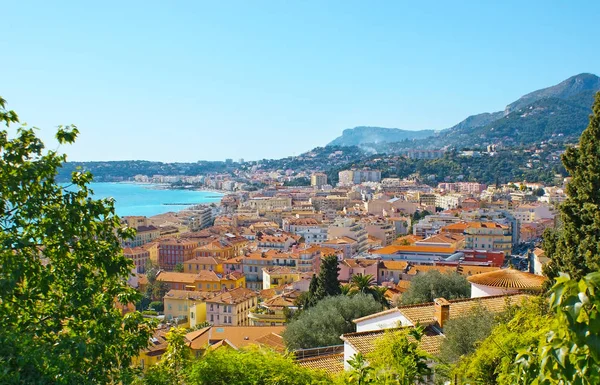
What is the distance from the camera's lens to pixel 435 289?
19344mm

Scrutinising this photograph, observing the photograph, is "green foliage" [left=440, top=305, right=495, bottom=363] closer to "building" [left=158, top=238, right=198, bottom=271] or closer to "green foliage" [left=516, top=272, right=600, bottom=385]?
"green foliage" [left=516, top=272, right=600, bottom=385]

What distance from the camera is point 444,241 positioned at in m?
47.2

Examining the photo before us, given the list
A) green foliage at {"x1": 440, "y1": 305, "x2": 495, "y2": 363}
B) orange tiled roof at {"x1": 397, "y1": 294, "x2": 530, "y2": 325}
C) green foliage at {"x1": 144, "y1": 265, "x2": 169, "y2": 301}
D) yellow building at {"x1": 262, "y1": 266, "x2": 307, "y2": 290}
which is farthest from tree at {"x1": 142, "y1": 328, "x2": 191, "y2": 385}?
green foliage at {"x1": 144, "y1": 265, "x2": 169, "y2": 301}

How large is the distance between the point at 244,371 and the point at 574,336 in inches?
176

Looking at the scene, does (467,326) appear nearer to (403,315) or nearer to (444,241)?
(403,315)

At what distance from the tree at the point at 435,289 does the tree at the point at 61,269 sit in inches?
587

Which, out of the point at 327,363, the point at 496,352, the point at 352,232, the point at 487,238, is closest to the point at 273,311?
the point at 327,363

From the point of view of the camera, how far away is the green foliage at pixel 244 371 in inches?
229

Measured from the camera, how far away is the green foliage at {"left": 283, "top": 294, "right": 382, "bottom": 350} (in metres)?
16.7

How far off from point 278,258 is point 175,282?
8427 mm

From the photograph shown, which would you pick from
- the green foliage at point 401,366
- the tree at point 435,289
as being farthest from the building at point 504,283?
the green foliage at point 401,366

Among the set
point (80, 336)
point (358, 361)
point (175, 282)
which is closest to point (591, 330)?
point (358, 361)

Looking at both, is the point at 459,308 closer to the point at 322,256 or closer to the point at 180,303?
the point at 180,303

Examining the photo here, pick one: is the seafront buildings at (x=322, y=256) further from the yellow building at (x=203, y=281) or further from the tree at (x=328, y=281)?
the tree at (x=328, y=281)
